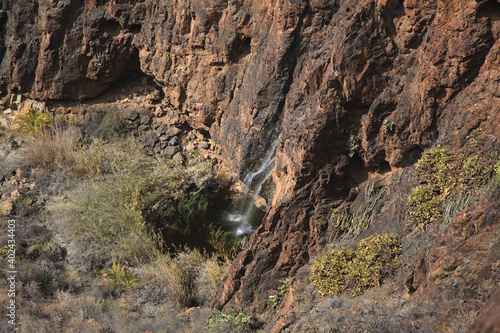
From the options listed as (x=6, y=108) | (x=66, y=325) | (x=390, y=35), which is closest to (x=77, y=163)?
(x=6, y=108)

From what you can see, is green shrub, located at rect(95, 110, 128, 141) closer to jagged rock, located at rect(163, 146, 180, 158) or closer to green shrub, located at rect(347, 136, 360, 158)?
jagged rock, located at rect(163, 146, 180, 158)

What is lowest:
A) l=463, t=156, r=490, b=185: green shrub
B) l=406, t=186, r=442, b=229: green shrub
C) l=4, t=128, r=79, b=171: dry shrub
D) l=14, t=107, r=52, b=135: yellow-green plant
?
l=4, t=128, r=79, b=171: dry shrub

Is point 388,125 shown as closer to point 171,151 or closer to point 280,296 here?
point 280,296

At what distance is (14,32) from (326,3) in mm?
7168

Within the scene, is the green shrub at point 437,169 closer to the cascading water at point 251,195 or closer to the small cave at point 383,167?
the small cave at point 383,167

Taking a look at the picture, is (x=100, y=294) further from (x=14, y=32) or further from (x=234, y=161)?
(x=14, y=32)

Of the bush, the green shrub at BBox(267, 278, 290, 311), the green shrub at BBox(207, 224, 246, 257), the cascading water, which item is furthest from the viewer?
the cascading water

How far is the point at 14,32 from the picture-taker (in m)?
9.20

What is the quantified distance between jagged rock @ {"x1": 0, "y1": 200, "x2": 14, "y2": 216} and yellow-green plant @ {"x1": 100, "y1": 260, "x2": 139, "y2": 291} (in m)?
2.55

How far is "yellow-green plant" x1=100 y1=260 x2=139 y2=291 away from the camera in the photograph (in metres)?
6.11

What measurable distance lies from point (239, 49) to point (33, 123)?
4.86 metres

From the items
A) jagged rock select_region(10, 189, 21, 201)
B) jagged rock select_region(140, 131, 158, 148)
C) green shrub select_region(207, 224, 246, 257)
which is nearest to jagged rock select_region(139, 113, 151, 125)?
jagged rock select_region(140, 131, 158, 148)

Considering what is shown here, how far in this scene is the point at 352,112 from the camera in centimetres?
475

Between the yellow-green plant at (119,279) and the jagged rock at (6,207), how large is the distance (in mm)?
2550
